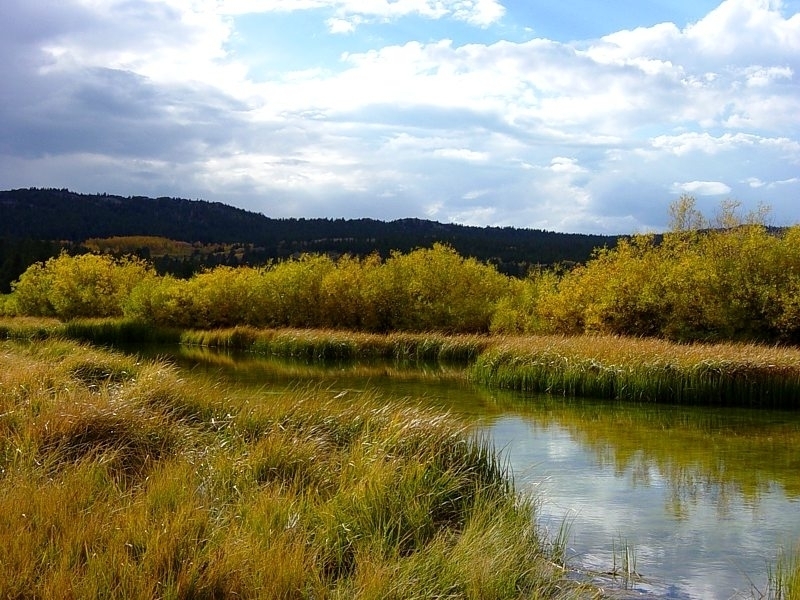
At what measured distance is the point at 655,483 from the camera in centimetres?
1164

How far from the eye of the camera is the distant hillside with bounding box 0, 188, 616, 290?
13400 cm

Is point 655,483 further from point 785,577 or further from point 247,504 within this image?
point 247,504

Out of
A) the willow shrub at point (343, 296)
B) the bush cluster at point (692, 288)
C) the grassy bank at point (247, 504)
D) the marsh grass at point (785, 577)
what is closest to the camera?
the grassy bank at point (247, 504)

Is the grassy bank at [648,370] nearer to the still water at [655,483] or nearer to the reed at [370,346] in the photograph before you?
the still water at [655,483]

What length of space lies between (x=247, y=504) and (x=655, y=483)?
7084 millimetres

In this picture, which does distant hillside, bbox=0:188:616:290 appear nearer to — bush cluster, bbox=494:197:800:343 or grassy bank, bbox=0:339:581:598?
bush cluster, bbox=494:197:800:343

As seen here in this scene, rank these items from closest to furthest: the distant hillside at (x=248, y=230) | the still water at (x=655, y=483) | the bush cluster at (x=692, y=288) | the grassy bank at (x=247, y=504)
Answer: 1. the grassy bank at (x=247, y=504)
2. the still water at (x=655, y=483)
3. the bush cluster at (x=692, y=288)
4. the distant hillside at (x=248, y=230)

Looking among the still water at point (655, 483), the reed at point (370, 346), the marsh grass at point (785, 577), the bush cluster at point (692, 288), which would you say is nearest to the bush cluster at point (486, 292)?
the bush cluster at point (692, 288)

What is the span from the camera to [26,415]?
934 cm

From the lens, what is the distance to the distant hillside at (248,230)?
440 feet

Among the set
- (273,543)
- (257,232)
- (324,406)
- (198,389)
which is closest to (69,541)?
(273,543)


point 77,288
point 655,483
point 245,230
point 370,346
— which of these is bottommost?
point 370,346

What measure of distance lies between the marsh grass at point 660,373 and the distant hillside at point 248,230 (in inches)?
3869

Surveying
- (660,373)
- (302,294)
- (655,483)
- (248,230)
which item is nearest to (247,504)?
(655,483)
